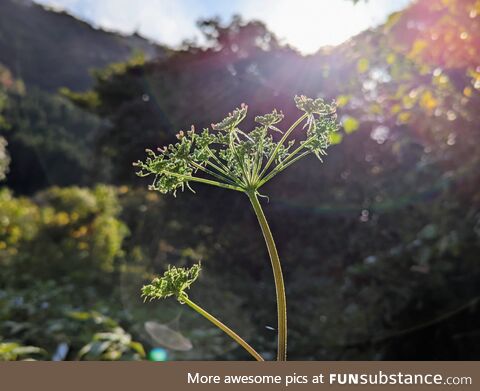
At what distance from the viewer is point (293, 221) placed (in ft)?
28.6

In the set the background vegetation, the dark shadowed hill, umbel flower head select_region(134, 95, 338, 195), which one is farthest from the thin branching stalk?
the dark shadowed hill

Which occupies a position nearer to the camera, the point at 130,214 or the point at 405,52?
the point at 405,52

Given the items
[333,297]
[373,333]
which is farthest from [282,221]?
[373,333]

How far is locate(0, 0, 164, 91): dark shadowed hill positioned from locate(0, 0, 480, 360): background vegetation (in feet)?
64.3

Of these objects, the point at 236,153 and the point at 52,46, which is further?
the point at 52,46

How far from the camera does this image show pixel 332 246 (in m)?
8.41

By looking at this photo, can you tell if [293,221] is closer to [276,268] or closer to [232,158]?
[232,158]

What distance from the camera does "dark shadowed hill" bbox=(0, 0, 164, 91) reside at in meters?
29.2

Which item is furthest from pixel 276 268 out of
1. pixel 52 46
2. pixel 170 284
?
pixel 52 46

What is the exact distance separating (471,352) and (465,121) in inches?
80.7

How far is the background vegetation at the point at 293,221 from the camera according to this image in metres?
4.16

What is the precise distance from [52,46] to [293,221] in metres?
27.9

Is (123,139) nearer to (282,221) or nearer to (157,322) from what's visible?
(282,221)
